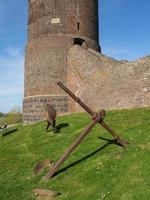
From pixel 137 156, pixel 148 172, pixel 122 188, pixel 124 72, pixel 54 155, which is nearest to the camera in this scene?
pixel 122 188

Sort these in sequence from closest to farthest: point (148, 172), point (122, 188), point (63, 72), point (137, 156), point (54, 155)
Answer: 1. point (122, 188)
2. point (148, 172)
3. point (137, 156)
4. point (54, 155)
5. point (63, 72)

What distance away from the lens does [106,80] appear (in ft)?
76.8

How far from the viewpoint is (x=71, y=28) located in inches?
1162

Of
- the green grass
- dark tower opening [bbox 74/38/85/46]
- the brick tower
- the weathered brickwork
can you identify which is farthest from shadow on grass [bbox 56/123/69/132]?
dark tower opening [bbox 74/38/85/46]

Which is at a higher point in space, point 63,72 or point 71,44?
point 71,44

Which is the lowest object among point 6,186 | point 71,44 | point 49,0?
point 6,186

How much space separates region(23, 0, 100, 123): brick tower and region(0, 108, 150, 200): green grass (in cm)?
1170

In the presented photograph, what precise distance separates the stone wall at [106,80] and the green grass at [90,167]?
15.8 feet

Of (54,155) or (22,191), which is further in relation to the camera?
(54,155)

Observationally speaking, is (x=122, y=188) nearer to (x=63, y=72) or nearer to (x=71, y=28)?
(x=63, y=72)

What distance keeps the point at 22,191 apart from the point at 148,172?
3.92 m

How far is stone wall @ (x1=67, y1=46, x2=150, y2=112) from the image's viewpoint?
21.3 m

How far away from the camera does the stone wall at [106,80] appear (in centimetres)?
2130

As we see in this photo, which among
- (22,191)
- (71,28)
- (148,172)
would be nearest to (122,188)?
(148,172)
